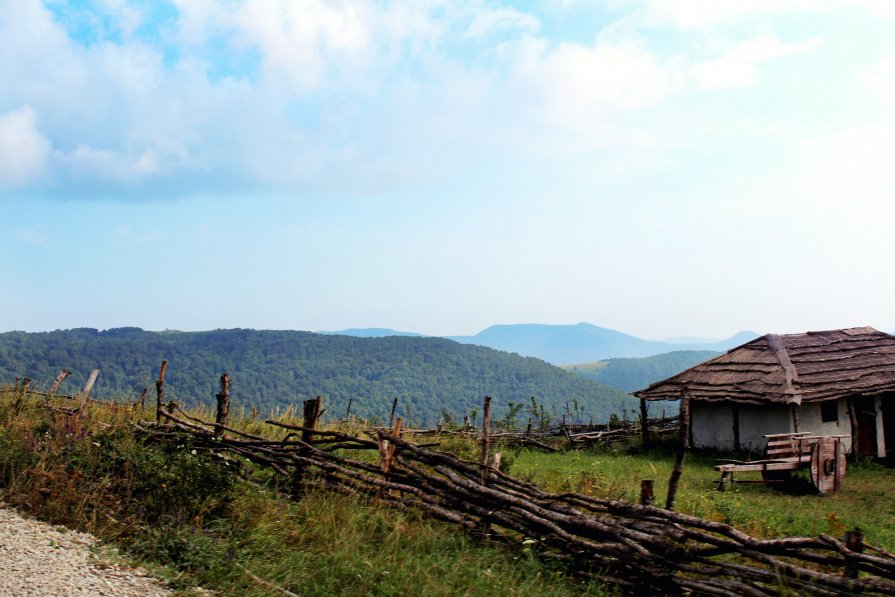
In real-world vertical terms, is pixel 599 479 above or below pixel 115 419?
below

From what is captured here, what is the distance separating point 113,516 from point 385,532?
2158mm

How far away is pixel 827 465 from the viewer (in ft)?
37.5

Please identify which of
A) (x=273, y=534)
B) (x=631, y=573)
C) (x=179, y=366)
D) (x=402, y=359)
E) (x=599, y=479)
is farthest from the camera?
(x=402, y=359)

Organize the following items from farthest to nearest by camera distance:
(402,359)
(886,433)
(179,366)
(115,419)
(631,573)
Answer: (402,359) < (179,366) < (886,433) < (115,419) < (631,573)

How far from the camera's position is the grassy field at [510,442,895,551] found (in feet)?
26.2

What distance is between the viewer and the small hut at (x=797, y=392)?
16141 mm

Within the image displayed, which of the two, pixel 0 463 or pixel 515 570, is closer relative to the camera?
pixel 515 570

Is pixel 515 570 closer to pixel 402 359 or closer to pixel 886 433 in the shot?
pixel 886 433

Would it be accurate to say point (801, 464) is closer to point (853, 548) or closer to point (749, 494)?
point (749, 494)

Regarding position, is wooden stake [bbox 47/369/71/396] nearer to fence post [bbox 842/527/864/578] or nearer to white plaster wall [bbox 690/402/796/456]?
fence post [bbox 842/527/864/578]

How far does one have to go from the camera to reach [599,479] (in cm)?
1022

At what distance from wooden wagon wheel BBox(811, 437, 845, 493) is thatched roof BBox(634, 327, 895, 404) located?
3.96 metres

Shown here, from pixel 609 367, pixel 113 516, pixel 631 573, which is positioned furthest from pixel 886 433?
pixel 609 367

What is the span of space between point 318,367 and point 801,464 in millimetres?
86801
